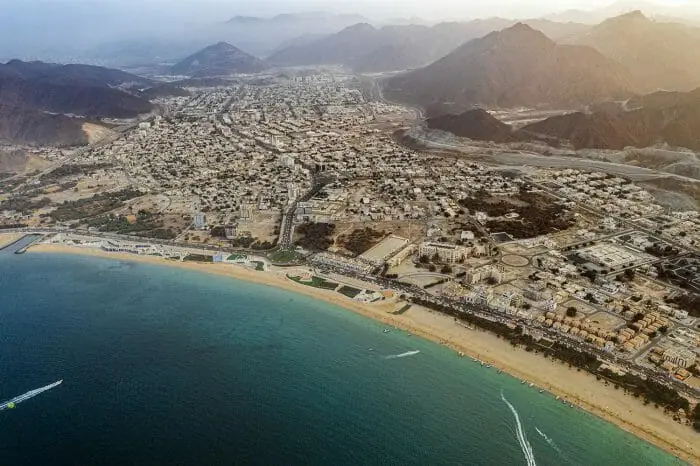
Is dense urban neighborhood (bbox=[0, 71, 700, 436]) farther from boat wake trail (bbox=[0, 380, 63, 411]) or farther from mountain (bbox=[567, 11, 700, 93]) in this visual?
mountain (bbox=[567, 11, 700, 93])

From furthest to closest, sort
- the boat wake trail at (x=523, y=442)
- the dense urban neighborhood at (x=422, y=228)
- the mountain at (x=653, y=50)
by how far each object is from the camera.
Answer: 1. the mountain at (x=653, y=50)
2. the dense urban neighborhood at (x=422, y=228)
3. the boat wake trail at (x=523, y=442)

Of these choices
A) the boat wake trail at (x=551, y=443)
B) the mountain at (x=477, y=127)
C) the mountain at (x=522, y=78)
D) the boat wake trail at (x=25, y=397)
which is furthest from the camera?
the mountain at (x=522, y=78)

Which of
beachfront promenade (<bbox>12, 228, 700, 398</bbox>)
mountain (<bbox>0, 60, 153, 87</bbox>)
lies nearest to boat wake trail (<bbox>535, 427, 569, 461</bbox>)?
beachfront promenade (<bbox>12, 228, 700, 398</bbox>)

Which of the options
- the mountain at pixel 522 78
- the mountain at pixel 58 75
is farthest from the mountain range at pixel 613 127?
the mountain at pixel 58 75

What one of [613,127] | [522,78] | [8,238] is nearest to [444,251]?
[8,238]

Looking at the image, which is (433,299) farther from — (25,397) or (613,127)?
(613,127)

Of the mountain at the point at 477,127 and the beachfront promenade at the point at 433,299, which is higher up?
the mountain at the point at 477,127

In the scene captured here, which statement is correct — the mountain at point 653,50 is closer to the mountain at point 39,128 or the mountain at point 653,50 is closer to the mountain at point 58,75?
the mountain at point 39,128
